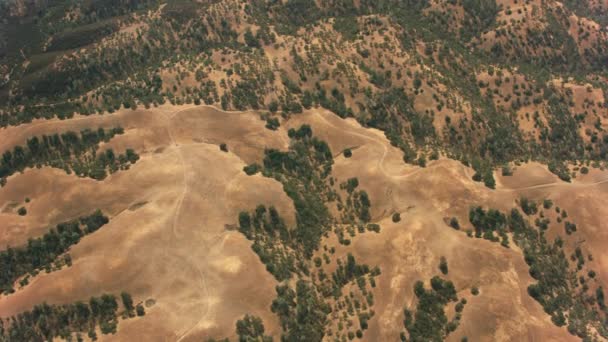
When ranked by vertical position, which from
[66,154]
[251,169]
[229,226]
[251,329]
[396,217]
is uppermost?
[66,154]

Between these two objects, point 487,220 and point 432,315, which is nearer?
point 432,315

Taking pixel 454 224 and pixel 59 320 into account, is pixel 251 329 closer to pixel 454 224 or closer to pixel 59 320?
pixel 59 320

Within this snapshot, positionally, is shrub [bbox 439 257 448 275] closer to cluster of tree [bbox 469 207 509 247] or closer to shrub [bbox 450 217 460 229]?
shrub [bbox 450 217 460 229]

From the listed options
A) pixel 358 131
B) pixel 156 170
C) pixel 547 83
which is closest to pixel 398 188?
pixel 358 131

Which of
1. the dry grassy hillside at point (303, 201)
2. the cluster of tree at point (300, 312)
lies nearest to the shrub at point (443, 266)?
the dry grassy hillside at point (303, 201)

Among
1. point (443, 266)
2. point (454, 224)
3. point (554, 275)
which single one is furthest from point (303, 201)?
point (554, 275)

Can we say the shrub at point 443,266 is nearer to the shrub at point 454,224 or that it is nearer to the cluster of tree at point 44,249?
the shrub at point 454,224
